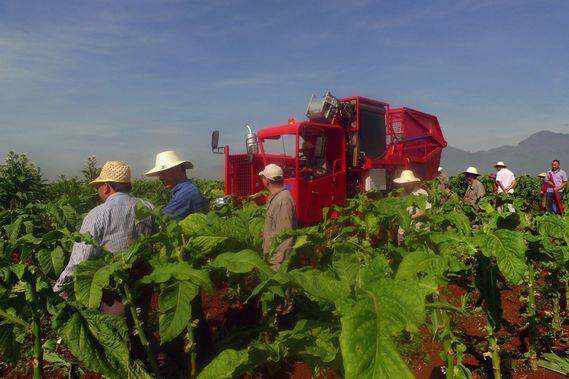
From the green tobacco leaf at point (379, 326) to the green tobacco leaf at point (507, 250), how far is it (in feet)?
3.15

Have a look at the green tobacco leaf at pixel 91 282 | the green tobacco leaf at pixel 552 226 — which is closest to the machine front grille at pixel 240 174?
the green tobacco leaf at pixel 552 226

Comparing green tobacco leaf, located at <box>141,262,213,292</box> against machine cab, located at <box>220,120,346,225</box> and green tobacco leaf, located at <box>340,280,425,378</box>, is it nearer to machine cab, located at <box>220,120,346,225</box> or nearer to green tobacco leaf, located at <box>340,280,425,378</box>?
green tobacco leaf, located at <box>340,280,425,378</box>

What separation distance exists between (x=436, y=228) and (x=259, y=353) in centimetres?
234

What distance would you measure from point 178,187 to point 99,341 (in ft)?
9.64

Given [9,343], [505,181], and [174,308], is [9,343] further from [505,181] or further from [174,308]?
[505,181]

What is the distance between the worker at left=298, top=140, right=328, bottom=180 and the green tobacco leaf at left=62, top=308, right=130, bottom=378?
23.3 feet

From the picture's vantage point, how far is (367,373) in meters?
1.17

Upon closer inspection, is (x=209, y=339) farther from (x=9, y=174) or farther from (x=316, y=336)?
(x=9, y=174)

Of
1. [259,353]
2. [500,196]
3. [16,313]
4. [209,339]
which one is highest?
[500,196]

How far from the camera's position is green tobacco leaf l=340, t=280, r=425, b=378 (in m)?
1.17

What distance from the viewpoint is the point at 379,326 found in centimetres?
127

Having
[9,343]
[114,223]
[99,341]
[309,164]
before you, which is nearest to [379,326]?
[99,341]

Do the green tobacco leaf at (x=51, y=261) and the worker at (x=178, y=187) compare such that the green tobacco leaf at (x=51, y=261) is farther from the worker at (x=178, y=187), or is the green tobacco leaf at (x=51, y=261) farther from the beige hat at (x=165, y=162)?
the beige hat at (x=165, y=162)

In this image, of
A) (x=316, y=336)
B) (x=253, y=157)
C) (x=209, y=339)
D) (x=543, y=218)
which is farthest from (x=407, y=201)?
(x=253, y=157)
